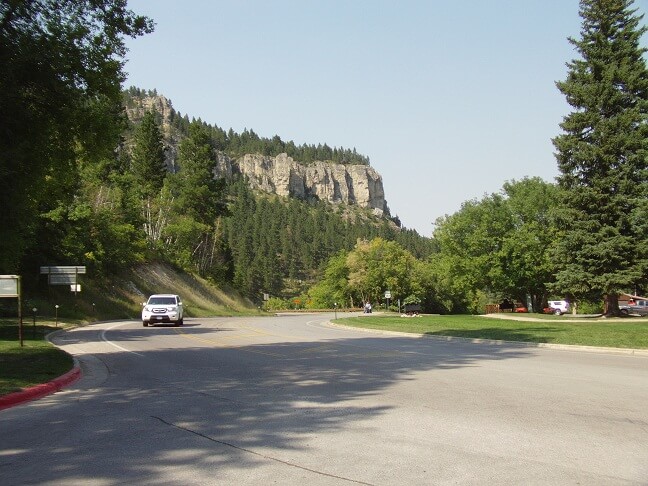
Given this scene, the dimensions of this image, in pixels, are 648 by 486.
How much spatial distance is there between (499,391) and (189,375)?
21.6 ft

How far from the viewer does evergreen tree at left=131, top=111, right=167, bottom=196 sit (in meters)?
87.6

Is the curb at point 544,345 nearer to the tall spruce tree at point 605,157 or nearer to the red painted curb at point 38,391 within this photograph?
the red painted curb at point 38,391

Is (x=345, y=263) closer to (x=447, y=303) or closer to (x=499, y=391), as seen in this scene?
(x=447, y=303)

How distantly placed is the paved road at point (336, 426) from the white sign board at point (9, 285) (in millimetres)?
3841

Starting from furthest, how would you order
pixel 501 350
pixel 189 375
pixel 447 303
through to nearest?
pixel 447 303, pixel 501 350, pixel 189 375

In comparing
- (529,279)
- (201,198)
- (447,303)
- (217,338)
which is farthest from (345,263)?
(217,338)

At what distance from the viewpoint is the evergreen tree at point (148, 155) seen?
87.6 metres

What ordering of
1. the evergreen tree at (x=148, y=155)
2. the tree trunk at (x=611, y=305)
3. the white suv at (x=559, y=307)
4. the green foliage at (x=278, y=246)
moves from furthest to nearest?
the green foliage at (x=278, y=246), the evergreen tree at (x=148, y=155), the white suv at (x=559, y=307), the tree trunk at (x=611, y=305)

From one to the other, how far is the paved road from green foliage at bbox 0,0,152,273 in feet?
16.9

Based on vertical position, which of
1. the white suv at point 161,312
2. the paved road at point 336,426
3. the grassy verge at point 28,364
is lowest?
the paved road at point 336,426

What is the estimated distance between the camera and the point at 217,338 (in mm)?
26406

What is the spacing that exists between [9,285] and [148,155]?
73874 mm

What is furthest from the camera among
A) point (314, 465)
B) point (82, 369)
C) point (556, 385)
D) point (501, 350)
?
point (501, 350)

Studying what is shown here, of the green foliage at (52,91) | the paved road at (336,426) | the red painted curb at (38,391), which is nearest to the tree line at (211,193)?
the green foliage at (52,91)
